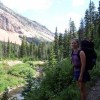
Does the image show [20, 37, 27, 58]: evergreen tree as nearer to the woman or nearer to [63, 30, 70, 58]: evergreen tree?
[63, 30, 70, 58]: evergreen tree

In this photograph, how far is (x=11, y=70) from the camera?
304 feet

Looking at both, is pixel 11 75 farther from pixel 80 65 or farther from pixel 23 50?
pixel 80 65

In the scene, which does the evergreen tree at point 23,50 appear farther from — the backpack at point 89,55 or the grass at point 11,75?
the backpack at point 89,55

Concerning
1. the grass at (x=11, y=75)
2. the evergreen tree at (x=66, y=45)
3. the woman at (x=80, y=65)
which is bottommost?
the grass at (x=11, y=75)

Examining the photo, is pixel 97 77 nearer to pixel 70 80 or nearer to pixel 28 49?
pixel 70 80

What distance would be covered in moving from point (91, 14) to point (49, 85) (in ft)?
311

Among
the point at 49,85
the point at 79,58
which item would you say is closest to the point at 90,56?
the point at 79,58

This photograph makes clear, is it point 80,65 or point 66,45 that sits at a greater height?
point 66,45

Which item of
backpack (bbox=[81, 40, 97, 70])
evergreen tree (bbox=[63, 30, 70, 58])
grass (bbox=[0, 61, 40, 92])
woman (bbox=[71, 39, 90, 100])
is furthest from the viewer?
evergreen tree (bbox=[63, 30, 70, 58])

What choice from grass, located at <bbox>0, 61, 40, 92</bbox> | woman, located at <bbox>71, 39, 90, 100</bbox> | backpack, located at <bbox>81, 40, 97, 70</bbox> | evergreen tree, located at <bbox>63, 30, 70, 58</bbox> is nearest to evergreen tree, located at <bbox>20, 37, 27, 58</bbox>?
evergreen tree, located at <bbox>63, 30, 70, 58</bbox>

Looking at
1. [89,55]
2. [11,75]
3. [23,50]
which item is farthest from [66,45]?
[89,55]

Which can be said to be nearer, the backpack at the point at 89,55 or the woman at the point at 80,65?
the woman at the point at 80,65

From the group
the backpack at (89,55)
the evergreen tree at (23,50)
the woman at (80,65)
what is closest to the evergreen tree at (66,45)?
the evergreen tree at (23,50)

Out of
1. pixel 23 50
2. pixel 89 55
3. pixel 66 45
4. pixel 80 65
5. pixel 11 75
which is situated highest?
pixel 23 50
